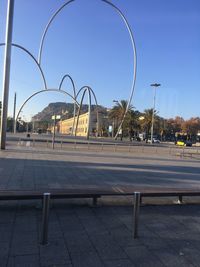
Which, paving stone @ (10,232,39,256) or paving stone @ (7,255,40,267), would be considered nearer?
paving stone @ (7,255,40,267)

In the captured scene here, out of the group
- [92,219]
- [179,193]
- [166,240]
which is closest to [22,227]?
[92,219]

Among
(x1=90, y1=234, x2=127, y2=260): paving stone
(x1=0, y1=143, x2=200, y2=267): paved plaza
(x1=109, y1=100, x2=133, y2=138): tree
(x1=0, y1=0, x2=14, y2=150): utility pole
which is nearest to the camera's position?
(x1=0, y1=143, x2=200, y2=267): paved plaza

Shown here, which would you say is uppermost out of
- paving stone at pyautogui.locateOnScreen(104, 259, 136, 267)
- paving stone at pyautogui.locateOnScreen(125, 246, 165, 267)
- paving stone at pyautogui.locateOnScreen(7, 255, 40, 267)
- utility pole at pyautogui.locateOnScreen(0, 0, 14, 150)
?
utility pole at pyautogui.locateOnScreen(0, 0, 14, 150)

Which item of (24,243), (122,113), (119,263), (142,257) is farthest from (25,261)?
(122,113)

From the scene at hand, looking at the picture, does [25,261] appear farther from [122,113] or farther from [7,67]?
[122,113]

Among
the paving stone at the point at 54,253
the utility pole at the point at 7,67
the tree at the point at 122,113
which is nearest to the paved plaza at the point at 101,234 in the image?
the paving stone at the point at 54,253

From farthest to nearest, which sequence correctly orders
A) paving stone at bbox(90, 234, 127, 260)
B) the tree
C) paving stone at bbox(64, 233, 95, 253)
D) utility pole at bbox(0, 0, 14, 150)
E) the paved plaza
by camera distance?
1. the tree
2. utility pole at bbox(0, 0, 14, 150)
3. paving stone at bbox(64, 233, 95, 253)
4. paving stone at bbox(90, 234, 127, 260)
5. the paved plaza

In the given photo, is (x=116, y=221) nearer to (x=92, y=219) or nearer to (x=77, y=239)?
(x=92, y=219)

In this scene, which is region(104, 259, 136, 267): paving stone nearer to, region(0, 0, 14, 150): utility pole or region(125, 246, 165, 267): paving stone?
region(125, 246, 165, 267): paving stone

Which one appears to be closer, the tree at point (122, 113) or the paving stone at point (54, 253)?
the paving stone at point (54, 253)

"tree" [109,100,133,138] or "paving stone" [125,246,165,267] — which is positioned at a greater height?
"tree" [109,100,133,138]

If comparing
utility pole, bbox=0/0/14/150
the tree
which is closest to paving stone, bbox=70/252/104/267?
utility pole, bbox=0/0/14/150

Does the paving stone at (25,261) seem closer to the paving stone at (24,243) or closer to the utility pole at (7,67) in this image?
the paving stone at (24,243)

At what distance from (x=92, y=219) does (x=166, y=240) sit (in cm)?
161
